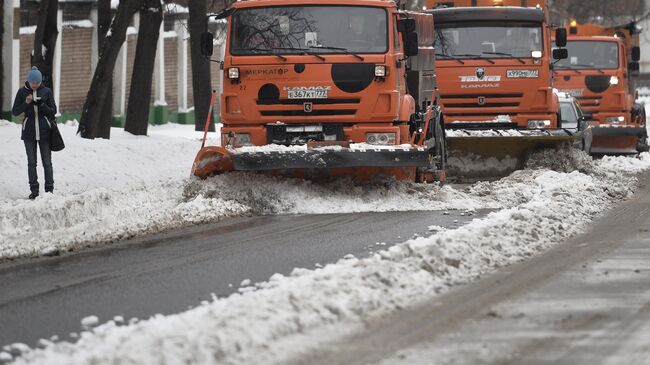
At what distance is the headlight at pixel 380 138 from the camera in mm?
16328

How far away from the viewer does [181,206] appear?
14.7m

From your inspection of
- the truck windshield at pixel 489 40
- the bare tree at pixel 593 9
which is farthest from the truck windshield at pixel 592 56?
the bare tree at pixel 593 9

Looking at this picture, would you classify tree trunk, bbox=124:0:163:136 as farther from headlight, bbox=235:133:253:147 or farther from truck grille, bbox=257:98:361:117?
truck grille, bbox=257:98:361:117

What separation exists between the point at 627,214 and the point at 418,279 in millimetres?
6649

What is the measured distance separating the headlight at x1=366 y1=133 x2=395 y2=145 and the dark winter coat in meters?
3.99

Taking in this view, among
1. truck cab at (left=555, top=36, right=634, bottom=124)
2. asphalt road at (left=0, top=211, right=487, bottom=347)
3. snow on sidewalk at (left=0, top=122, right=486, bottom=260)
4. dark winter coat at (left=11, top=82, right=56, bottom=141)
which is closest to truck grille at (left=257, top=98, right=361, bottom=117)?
snow on sidewalk at (left=0, top=122, right=486, bottom=260)

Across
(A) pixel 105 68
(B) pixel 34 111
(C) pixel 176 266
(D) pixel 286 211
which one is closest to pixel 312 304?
(C) pixel 176 266

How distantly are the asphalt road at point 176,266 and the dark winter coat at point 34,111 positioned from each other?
3.58 metres

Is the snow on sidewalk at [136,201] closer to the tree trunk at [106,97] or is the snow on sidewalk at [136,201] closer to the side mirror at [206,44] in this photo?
the side mirror at [206,44]

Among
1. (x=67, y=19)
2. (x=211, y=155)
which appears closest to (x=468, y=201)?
(x=211, y=155)

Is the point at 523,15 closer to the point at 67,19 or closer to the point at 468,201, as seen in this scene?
the point at 468,201

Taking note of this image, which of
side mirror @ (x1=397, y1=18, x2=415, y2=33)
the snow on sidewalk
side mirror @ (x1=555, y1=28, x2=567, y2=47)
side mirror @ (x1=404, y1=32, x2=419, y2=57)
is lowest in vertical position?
the snow on sidewalk

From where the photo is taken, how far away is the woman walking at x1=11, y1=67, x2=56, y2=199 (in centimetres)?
1670

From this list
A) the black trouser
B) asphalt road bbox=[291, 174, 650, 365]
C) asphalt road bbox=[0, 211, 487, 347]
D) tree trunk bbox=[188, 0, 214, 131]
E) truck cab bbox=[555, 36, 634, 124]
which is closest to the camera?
asphalt road bbox=[291, 174, 650, 365]
